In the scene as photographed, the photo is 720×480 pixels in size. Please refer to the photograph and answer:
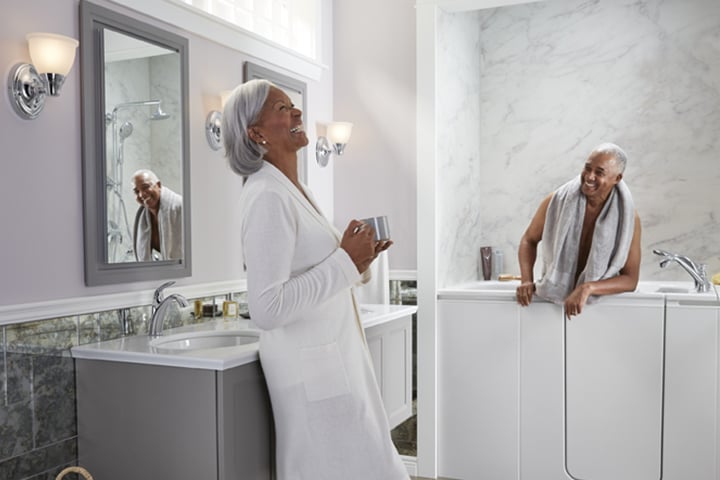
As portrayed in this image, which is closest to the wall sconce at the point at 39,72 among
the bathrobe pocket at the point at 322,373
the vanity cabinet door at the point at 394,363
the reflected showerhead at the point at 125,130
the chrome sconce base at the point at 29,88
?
the chrome sconce base at the point at 29,88

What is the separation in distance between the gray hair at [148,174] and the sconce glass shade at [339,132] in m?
1.26

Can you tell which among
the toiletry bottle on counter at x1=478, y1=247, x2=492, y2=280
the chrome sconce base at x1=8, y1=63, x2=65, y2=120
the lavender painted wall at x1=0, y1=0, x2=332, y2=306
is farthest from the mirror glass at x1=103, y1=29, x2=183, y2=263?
the toiletry bottle on counter at x1=478, y1=247, x2=492, y2=280

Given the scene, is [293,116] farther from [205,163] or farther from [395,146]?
[395,146]

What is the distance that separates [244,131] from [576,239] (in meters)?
1.82

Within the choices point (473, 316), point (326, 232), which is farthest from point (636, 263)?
point (326, 232)

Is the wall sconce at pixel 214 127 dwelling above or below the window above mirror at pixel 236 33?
below

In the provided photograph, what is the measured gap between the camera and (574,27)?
13.1ft

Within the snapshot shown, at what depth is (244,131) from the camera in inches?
80.0

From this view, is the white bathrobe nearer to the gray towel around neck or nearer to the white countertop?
the white countertop

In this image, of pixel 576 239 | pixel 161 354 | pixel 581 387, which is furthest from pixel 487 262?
pixel 161 354

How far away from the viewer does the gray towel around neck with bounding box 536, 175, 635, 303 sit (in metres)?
3.13

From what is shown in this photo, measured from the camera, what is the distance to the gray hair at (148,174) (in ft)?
8.04

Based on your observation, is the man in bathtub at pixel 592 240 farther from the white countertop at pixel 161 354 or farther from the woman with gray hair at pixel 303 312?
the white countertop at pixel 161 354

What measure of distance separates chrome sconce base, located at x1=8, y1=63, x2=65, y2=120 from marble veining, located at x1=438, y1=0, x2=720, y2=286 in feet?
6.35
